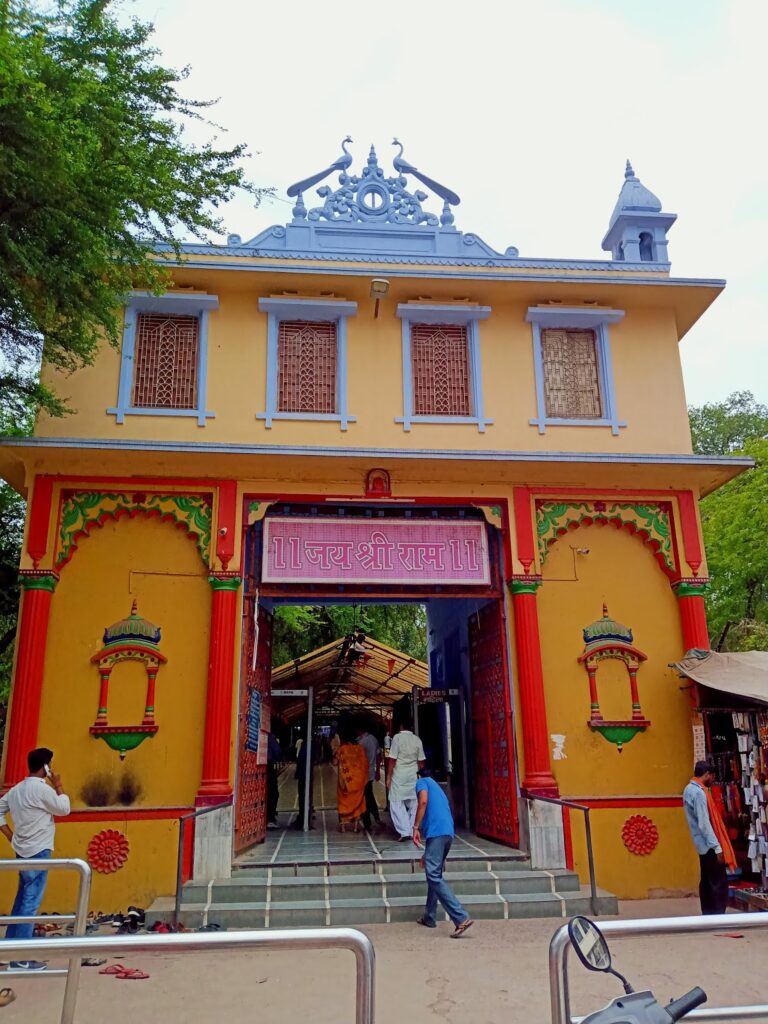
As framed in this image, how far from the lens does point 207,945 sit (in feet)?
9.26

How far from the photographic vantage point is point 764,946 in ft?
22.9

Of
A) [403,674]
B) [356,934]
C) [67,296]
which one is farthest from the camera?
[403,674]

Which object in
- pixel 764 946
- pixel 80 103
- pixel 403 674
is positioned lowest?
pixel 764 946

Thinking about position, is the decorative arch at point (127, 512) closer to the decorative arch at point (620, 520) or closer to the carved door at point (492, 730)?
the carved door at point (492, 730)

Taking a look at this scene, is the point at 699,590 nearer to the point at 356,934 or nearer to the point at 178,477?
the point at 178,477

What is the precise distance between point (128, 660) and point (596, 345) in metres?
7.34

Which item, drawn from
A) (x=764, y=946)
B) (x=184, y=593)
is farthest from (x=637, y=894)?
(x=184, y=593)

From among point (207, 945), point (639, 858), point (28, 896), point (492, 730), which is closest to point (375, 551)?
point (492, 730)

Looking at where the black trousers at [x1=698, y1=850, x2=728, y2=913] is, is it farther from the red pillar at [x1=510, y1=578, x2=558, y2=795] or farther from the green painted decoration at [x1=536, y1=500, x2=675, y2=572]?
the green painted decoration at [x1=536, y1=500, x2=675, y2=572]

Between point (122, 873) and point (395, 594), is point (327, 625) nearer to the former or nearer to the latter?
point (395, 594)

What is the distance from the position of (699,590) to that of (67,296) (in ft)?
26.7

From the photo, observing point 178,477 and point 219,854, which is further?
point 178,477

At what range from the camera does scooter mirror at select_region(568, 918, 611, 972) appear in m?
2.41

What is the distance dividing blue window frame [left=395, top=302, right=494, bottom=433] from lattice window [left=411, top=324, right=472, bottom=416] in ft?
0.23
